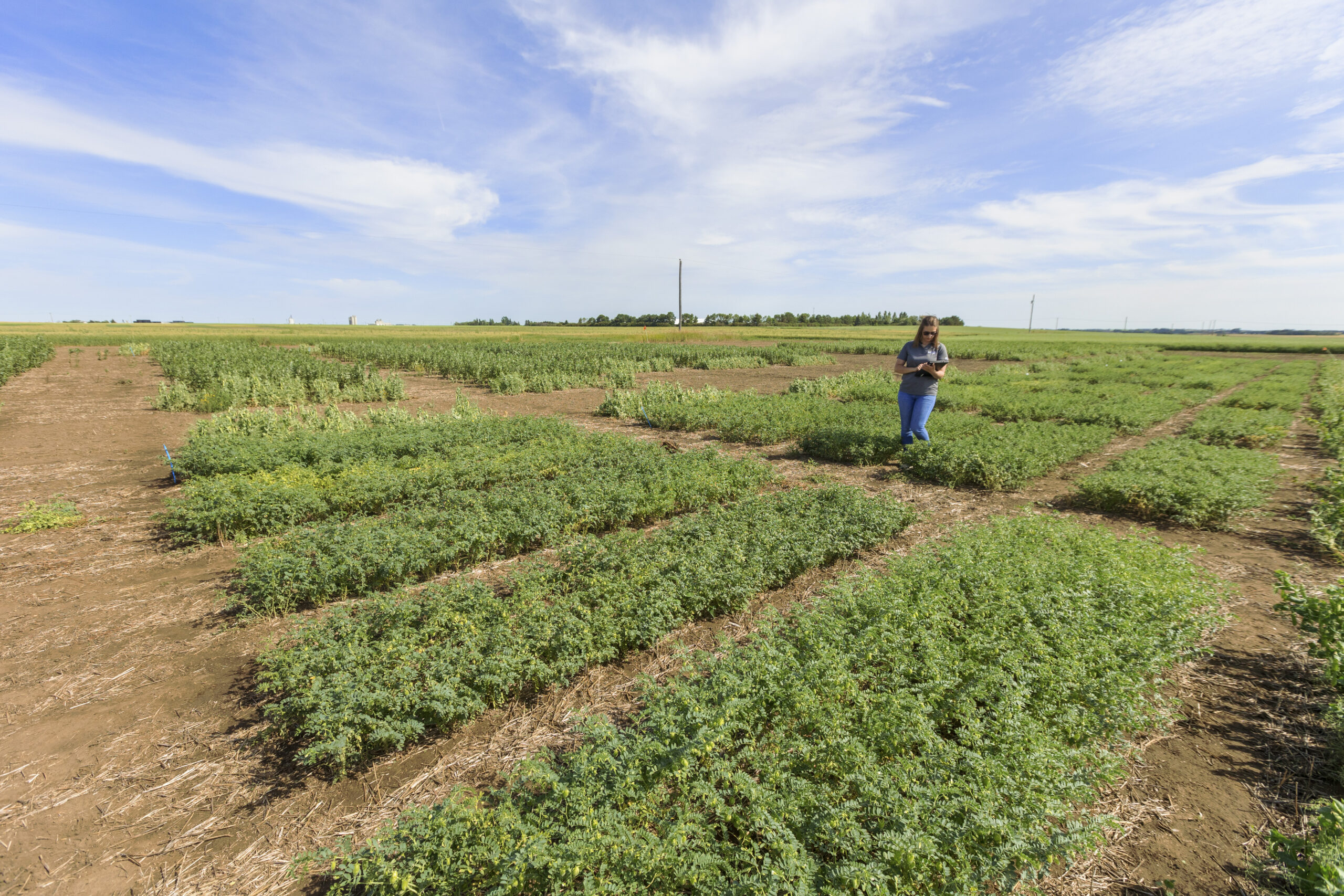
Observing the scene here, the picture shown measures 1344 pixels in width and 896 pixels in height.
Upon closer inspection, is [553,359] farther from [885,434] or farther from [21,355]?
[21,355]

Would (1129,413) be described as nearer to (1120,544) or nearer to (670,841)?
(1120,544)

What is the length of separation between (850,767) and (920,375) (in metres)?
9.19

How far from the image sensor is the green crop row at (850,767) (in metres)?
2.60

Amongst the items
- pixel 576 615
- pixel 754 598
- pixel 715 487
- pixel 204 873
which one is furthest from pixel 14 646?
pixel 715 487

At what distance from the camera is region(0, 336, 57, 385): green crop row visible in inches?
972

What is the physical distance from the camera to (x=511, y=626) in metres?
4.87

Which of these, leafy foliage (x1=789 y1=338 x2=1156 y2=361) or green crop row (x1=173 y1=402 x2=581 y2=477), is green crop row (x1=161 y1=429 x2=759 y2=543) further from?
leafy foliage (x1=789 y1=338 x2=1156 y2=361)

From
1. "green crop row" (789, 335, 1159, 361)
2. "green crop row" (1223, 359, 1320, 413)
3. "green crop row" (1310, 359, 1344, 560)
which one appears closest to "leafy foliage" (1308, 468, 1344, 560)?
"green crop row" (1310, 359, 1344, 560)

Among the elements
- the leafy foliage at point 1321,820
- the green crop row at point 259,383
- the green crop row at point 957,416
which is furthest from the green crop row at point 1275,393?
the green crop row at point 259,383

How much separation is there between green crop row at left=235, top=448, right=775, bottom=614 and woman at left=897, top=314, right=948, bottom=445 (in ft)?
11.6

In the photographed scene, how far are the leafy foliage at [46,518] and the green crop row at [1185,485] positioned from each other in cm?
1642

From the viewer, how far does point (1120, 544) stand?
5.90 meters

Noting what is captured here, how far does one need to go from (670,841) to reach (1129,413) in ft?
59.7

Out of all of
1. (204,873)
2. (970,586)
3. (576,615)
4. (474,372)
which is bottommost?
(204,873)
